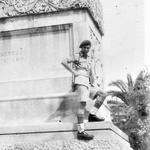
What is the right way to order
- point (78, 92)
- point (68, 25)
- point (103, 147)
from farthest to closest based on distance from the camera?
point (68, 25) < point (78, 92) < point (103, 147)

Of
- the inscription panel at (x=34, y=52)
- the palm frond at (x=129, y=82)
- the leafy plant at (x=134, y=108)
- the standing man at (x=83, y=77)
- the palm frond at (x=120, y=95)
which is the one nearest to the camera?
the standing man at (x=83, y=77)

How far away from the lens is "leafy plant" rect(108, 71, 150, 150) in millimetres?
31375

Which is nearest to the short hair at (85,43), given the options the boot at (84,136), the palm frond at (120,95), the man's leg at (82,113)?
the man's leg at (82,113)

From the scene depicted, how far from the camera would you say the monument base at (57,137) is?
1009 centimetres

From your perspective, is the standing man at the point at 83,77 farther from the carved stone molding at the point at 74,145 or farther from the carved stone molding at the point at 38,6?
the carved stone molding at the point at 38,6

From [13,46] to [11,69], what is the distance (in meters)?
0.57

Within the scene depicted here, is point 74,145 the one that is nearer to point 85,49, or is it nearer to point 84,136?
point 84,136

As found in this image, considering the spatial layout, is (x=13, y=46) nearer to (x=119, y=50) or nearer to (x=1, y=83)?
(x=1, y=83)

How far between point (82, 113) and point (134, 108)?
2240 centimetres

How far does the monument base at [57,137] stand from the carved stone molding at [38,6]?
2.97m

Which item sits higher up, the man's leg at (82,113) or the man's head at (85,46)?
the man's head at (85,46)

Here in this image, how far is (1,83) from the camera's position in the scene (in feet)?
39.7

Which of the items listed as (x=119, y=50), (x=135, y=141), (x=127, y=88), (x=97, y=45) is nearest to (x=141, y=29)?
(x=119, y=50)

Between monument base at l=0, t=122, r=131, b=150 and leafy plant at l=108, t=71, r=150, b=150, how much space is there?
20772 mm
